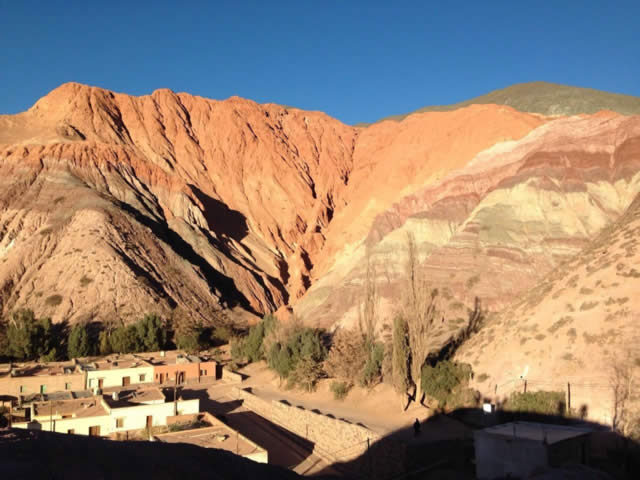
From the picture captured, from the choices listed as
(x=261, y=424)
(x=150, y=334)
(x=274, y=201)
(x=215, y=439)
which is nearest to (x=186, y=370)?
(x=150, y=334)

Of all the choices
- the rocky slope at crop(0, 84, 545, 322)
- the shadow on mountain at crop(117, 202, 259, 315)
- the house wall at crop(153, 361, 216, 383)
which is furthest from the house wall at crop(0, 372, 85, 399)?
the shadow on mountain at crop(117, 202, 259, 315)

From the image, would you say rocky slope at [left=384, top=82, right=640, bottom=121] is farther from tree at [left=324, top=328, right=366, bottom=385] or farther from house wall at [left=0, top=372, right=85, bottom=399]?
house wall at [left=0, top=372, right=85, bottom=399]

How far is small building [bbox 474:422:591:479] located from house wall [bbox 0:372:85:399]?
27.5 metres

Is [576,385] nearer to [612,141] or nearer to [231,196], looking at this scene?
[612,141]

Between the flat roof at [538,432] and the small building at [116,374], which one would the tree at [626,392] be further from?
the small building at [116,374]

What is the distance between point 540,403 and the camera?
2348 centimetres

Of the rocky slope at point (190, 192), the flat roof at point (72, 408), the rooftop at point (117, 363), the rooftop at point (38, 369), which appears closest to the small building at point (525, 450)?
the flat roof at point (72, 408)

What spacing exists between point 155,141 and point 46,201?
96.1 feet

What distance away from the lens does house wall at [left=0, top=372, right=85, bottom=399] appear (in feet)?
116

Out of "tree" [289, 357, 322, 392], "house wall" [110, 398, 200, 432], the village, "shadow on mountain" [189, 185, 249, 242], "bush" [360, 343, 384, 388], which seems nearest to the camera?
the village

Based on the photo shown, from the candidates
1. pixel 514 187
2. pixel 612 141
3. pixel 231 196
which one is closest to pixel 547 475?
pixel 514 187

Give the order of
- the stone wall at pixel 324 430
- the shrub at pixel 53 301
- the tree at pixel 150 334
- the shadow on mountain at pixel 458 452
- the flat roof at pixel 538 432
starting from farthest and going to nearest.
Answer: the shrub at pixel 53 301
the tree at pixel 150 334
the stone wall at pixel 324 430
the shadow on mountain at pixel 458 452
the flat roof at pixel 538 432

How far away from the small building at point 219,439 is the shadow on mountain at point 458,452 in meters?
3.21

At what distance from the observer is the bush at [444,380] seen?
27906 millimetres
